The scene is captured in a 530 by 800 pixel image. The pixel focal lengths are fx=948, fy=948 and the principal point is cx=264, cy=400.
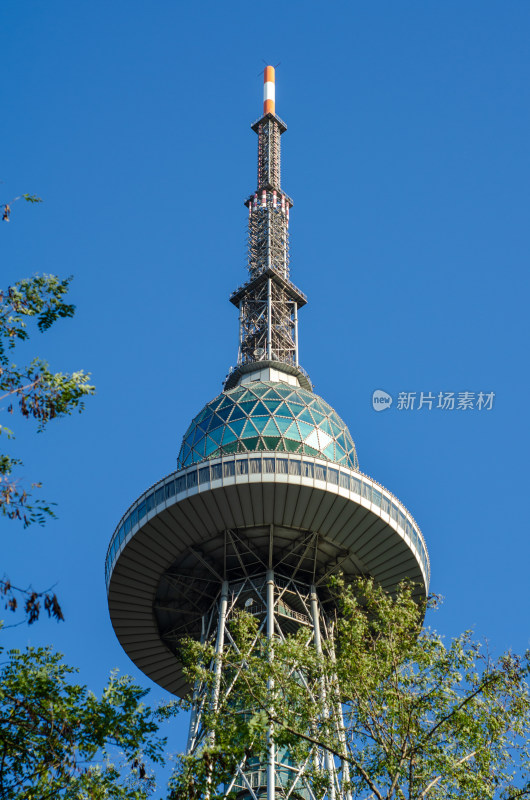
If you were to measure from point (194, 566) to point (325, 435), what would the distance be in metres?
9.68

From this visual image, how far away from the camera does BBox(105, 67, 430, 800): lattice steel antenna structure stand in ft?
142

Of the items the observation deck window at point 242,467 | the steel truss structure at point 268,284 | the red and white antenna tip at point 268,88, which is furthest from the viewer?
the red and white antenna tip at point 268,88

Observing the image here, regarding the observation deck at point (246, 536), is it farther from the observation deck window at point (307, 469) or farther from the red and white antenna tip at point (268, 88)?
the red and white antenna tip at point (268, 88)

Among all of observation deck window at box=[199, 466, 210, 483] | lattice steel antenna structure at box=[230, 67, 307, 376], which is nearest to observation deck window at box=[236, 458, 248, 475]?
observation deck window at box=[199, 466, 210, 483]

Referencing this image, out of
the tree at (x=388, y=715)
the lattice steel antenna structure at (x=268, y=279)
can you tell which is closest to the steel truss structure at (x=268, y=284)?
the lattice steel antenna structure at (x=268, y=279)

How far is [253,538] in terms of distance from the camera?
45.1 meters

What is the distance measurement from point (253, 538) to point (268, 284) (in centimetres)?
2371

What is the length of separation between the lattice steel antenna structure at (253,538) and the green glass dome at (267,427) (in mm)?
80

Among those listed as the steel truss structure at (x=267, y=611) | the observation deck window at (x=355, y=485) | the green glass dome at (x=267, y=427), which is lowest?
the steel truss structure at (x=267, y=611)

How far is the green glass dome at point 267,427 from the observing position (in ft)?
156

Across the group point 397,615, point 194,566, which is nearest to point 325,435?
point 194,566

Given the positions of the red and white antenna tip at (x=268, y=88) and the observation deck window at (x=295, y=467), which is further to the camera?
the red and white antenna tip at (x=268, y=88)

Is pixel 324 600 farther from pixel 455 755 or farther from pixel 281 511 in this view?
pixel 455 755

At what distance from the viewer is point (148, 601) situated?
4694 cm
